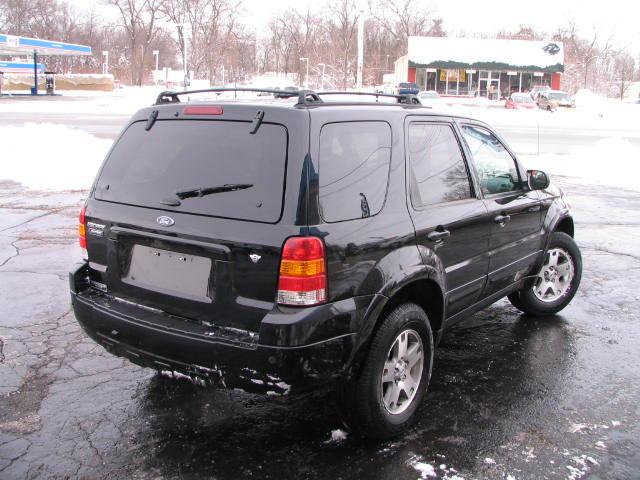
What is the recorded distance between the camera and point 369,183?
3260 mm

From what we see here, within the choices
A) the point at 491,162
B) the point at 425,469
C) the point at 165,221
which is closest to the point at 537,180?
the point at 491,162

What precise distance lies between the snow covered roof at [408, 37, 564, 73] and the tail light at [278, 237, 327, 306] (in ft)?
189

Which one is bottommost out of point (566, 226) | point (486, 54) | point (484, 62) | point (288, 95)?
point (566, 226)

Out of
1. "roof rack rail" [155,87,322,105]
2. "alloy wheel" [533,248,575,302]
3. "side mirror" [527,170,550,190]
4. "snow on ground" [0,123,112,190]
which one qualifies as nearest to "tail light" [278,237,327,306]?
"roof rack rail" [155,87,322,105]

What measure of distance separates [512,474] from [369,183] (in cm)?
165

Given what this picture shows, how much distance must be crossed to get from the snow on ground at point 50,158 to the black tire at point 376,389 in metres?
9.92

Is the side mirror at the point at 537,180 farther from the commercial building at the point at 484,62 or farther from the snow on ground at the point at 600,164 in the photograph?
the commercial building at the point at 484,62

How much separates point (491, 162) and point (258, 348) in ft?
8.28

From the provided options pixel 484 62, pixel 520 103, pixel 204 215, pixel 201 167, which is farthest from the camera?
pixel 484 62

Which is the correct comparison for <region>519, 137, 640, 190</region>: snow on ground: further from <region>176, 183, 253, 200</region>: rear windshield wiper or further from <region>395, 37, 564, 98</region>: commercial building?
<region>395, 37, 564, 98</region>: commercial building

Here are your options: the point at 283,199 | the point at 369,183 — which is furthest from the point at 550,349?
the point at 283,199

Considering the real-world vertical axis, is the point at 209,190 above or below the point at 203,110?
below

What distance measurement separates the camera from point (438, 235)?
142 inches

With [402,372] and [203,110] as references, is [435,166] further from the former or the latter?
[203,110]
